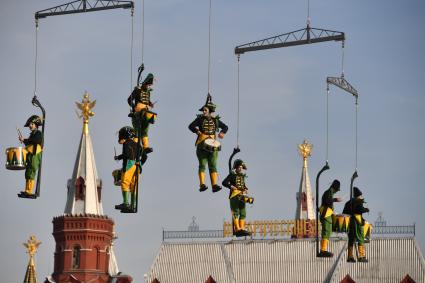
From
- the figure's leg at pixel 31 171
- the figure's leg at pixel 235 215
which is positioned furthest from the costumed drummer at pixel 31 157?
the figure's leg at pixel 235 215

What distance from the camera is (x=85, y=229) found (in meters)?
146

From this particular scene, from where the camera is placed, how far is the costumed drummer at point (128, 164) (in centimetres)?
6731

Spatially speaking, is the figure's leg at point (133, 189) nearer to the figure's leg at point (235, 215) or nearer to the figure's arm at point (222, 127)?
the figure's arm at point (222, 127)

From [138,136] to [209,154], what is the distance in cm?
331

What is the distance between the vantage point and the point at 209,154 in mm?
70438

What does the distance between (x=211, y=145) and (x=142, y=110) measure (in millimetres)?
2744

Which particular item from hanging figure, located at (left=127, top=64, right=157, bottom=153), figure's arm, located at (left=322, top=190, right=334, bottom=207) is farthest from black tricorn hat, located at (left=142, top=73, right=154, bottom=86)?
figure's arm, located at (left=322, top=190, right=334, bottom=207)

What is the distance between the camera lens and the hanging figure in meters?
68.8

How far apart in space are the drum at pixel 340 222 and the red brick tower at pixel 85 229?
71639mm

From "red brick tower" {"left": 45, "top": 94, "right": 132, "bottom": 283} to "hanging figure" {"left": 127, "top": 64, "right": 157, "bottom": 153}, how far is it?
7617 centimetres

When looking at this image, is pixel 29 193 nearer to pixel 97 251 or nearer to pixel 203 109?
pixel 203 109

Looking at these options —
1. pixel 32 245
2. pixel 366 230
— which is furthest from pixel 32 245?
pixel 366 230

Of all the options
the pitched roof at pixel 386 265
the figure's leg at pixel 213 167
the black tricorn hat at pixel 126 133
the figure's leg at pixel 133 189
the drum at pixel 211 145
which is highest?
the black tricorn hat at pixel 126 133

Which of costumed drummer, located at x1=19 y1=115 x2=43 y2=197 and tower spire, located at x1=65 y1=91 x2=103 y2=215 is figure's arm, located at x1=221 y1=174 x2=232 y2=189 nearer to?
costumed drummer, located at x1=19 y1=115 x2=43 y2=197
